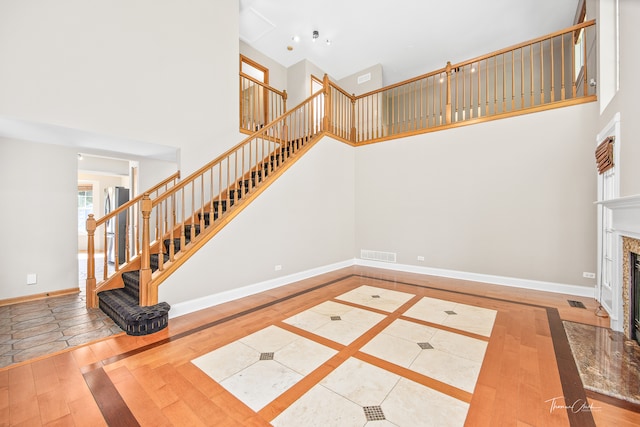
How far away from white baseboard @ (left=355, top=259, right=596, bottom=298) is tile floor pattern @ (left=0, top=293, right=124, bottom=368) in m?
4.68

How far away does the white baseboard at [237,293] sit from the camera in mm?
3161

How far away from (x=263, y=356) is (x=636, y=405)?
2.54 meters

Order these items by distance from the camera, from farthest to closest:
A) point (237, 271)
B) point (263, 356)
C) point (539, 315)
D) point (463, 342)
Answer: point (237, 271)
point (539, 315)
point (463, 342)
point (263, 356)

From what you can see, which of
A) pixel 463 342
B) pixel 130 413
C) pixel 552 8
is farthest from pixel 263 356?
pixel 552 8

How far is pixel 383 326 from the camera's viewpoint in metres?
2.82

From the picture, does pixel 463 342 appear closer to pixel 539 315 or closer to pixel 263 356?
pixel 539 315

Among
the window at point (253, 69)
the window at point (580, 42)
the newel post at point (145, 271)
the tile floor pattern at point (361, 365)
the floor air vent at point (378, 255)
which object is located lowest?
the tile floor pattern at point (361, 365)

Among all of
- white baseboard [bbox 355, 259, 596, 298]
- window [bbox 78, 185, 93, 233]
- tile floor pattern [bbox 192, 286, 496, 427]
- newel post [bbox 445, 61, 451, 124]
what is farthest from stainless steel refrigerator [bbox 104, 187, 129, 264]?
newel post [bbox 445, 61, 451, 124]

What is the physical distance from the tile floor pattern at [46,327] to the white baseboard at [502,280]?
15.3 ft

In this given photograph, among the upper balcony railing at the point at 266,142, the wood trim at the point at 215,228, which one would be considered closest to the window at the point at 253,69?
the upper balcony railing at the point at 266,142

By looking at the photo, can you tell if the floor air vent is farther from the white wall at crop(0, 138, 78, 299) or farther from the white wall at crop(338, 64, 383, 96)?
the white wall at crop(0, 138, 78, 299)

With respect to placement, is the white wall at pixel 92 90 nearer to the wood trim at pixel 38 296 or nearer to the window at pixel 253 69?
the wood trim at pixel 38 296

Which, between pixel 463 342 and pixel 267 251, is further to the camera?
pixel 267 251

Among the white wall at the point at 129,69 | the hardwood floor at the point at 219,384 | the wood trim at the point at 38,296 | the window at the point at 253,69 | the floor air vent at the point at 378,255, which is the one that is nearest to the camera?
the hardwood floor at the point at 219,384
